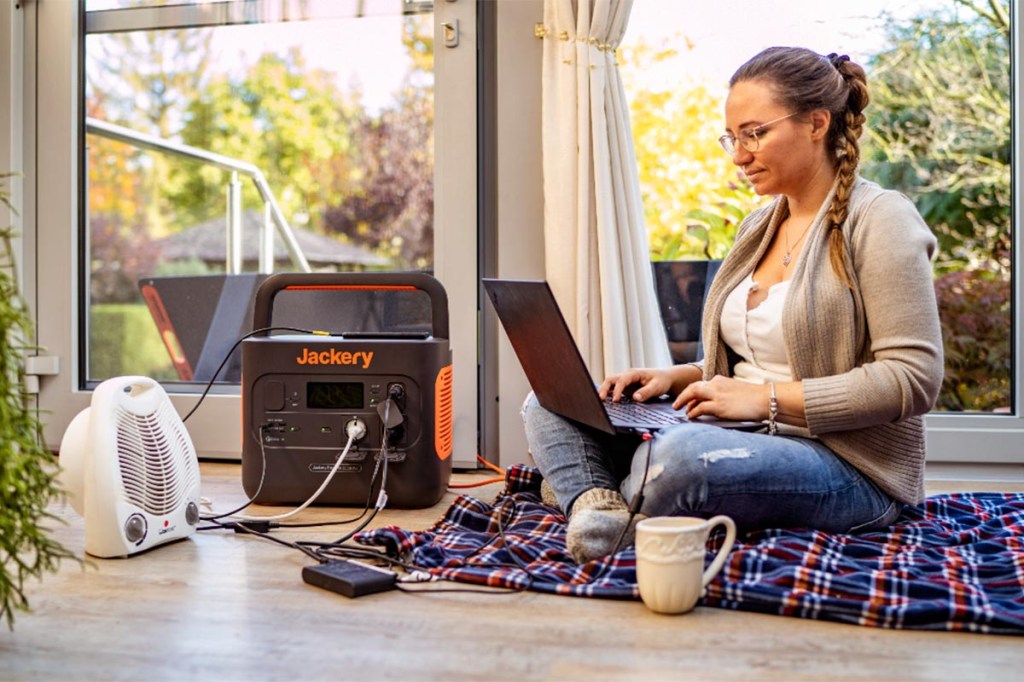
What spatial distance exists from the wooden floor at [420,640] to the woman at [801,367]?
254 millimetres

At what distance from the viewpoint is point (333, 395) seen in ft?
7.00

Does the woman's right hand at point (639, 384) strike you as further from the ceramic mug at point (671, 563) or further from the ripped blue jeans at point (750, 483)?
the ceramic mug at point (671, 563)

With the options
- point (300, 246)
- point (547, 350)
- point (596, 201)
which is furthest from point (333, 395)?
point (300, 246)

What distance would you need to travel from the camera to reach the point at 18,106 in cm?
286

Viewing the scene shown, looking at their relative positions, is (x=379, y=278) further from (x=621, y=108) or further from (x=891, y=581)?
(x=891, y=581)

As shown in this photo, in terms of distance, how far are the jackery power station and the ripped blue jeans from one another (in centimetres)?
44

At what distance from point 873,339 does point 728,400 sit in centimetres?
24

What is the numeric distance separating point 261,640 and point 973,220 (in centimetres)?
201

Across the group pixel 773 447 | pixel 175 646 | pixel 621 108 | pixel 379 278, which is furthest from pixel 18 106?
pixel 773 447

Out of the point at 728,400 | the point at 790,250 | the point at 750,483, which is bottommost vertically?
the point at 750,483

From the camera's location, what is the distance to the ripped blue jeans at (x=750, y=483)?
1.58 meters

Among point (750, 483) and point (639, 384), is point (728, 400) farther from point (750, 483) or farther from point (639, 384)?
point (639, 384)

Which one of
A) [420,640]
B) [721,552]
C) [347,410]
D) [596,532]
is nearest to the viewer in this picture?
[420,640]

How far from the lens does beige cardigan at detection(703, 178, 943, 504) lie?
5.22ft
